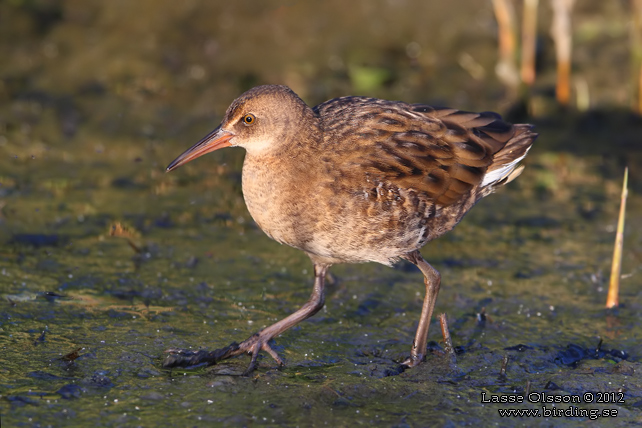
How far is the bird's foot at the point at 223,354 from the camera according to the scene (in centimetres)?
441

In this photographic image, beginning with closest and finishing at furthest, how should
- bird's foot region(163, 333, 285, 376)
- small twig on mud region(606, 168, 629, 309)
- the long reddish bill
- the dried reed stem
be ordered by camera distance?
1. bird's foot region(163, 333, 285, 376)
2. the long reddish bill
3. small twig on mud region(606, 168, 629, 309)
4. the dried reed stem

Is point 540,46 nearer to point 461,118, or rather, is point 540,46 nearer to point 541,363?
point 461,118

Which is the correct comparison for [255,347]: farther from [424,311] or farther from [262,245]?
[262,245]

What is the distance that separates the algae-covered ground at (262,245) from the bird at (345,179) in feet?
1.10

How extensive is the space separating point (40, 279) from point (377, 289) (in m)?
2.21

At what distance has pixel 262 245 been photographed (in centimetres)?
614

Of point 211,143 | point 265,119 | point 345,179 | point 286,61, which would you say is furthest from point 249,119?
point 286,61

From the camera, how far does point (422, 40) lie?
8.77m

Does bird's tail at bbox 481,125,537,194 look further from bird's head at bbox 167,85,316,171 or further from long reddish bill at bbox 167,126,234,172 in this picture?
long reddish bill at bbox 167,126,234,172

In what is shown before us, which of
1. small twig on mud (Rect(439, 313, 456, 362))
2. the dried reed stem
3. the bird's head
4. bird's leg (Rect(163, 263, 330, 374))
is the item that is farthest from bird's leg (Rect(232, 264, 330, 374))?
the dried reed stem

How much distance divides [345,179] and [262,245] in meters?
1.73

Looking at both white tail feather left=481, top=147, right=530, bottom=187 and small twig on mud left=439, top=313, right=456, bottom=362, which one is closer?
small twig on mud left=439, top=313, right=456, bottom=362

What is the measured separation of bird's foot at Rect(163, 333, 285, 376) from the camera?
174 inches

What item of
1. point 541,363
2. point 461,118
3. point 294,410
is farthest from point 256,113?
point 541,363
